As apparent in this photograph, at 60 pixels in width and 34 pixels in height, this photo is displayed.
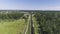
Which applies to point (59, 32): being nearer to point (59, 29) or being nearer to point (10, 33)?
point (59, 29)

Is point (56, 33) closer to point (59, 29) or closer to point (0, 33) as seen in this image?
point (59, 29)

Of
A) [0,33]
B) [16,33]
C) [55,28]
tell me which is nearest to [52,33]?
[55,28]

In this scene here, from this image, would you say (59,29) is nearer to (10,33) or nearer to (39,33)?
(39,33)

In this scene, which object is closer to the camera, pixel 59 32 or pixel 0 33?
pixel 59 32

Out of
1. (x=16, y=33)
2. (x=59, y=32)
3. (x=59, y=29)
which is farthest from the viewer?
(x=16, y=33)

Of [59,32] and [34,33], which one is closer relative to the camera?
[59,32]

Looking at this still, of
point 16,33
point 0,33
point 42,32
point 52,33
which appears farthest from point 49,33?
point 0,33

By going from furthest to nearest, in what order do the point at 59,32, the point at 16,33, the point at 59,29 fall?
the point at 16,33
the point at 59,29
the point at 59,32

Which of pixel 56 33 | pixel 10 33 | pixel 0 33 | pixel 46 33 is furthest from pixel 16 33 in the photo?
pixel 56 33
